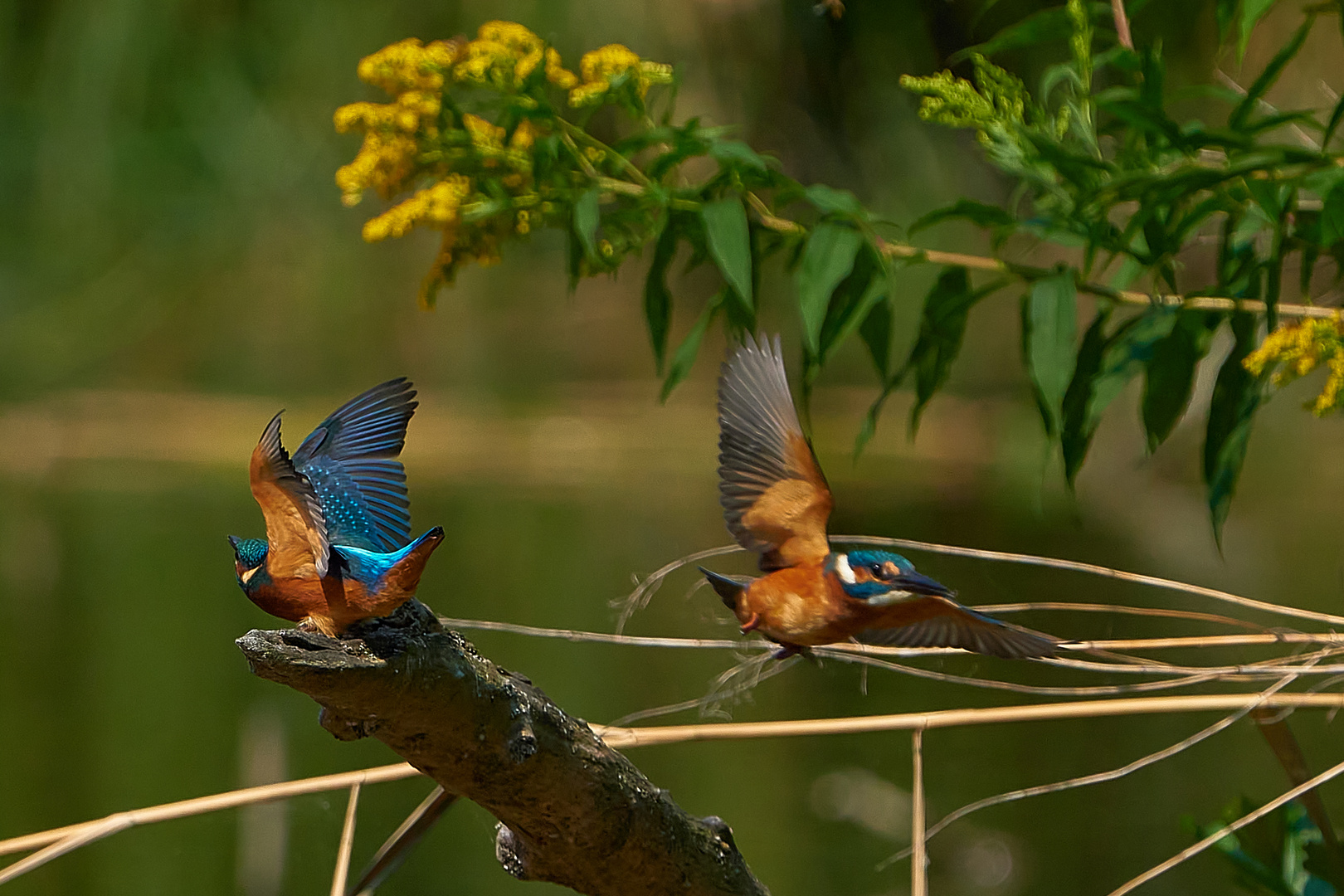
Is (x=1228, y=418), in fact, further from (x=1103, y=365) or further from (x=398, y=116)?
(x=398, y=116)

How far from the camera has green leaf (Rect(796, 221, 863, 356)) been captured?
1.66ft

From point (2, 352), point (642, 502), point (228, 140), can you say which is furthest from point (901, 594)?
point (2, 352)

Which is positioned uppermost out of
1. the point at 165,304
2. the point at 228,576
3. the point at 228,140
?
the point at 228,140

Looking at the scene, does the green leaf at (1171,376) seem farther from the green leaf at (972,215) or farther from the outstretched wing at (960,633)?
the outstretched wing at (960,633)

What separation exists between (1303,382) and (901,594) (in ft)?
6.68

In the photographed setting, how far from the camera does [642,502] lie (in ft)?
8.91

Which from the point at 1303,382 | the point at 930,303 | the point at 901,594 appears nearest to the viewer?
the point at 901,594

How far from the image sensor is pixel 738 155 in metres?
0.53

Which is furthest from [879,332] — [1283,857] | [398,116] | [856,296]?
[1283,857]

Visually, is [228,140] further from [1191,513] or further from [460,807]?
[1191,513]

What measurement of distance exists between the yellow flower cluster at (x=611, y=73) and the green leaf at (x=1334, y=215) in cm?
26

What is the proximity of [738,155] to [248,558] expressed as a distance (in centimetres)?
30

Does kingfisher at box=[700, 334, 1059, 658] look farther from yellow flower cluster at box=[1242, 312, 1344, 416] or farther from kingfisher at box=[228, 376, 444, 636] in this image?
yellow flower cluster at box=[1242, 312, 1344, 416]

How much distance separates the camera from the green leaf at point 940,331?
577 millimetres
